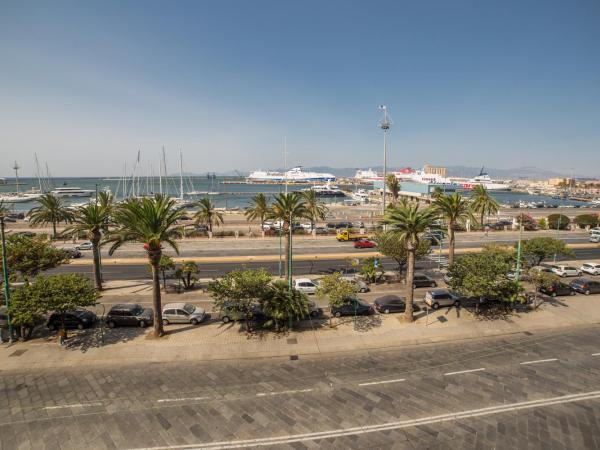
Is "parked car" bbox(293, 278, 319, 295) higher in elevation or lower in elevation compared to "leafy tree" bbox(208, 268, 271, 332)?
lower

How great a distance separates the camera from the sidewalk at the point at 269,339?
1886cm

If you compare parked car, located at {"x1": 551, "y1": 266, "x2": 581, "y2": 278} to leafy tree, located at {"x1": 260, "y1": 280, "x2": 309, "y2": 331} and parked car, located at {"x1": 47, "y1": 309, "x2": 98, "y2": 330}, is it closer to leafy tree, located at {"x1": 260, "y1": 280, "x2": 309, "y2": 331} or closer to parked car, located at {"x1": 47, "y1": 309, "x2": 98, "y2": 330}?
leafy tree, located at {"x1": 260, "y1": 280, "x2": 309, "y2": 331}

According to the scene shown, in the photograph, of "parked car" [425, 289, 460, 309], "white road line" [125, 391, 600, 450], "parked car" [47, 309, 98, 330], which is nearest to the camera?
"white road line" [125, 391, 600, 450]

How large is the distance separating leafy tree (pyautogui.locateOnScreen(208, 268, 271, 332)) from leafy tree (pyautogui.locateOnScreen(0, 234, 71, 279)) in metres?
14.2

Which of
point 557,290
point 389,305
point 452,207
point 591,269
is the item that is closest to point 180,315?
point 389,305

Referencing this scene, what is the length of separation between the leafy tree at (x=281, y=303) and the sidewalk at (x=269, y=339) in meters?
1.47

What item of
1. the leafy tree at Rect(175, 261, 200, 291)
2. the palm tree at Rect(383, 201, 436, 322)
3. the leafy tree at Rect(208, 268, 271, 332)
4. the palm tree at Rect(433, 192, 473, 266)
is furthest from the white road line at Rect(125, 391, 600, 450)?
the leafy tree at Rect(175, 261, 200, 291)

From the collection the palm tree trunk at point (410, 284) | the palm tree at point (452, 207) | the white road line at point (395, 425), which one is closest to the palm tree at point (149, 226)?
the white road line at point (395, 425)

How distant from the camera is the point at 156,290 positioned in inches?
813

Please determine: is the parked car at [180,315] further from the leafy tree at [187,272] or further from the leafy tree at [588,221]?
the leafy tree at [588,221]

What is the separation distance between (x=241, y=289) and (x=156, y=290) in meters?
5.48

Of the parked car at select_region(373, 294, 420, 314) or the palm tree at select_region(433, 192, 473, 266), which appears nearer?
the parked car at select_region(373, 294, 420, 314)

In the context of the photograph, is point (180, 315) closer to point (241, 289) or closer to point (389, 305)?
point (241, 289)

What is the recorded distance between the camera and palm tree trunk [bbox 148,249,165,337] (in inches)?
801
